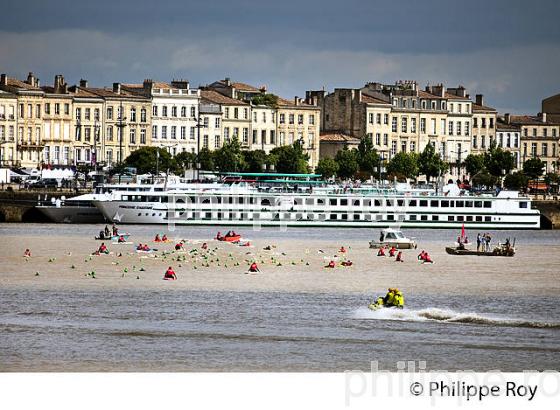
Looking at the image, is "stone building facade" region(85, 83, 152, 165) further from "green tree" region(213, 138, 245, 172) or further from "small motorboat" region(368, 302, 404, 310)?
"small motorboat" region(368, 302, 404, 310)

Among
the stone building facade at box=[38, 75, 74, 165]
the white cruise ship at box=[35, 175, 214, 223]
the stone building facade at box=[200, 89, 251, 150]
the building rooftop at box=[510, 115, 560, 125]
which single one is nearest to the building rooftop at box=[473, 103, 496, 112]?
the building rooftop at box=[510, 115, 560, 125]

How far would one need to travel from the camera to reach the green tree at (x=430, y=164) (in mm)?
51406

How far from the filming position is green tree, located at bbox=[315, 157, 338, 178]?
161 ft

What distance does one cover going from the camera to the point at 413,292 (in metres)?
20.5

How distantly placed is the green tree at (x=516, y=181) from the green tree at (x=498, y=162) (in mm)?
2832

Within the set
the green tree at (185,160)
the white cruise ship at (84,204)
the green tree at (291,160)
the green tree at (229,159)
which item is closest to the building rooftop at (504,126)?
the green tree at (291,160)

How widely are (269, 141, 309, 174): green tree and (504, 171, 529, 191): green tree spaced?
5.82m

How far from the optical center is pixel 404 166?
5069 centimetres

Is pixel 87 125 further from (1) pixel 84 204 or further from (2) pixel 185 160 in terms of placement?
(1) pixel 84 204

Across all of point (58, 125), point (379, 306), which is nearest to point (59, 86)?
point (58, 125)

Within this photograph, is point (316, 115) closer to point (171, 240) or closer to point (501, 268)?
point (171, 240)

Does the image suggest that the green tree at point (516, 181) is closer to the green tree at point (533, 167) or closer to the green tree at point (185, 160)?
the green tree at point (533, 167)
